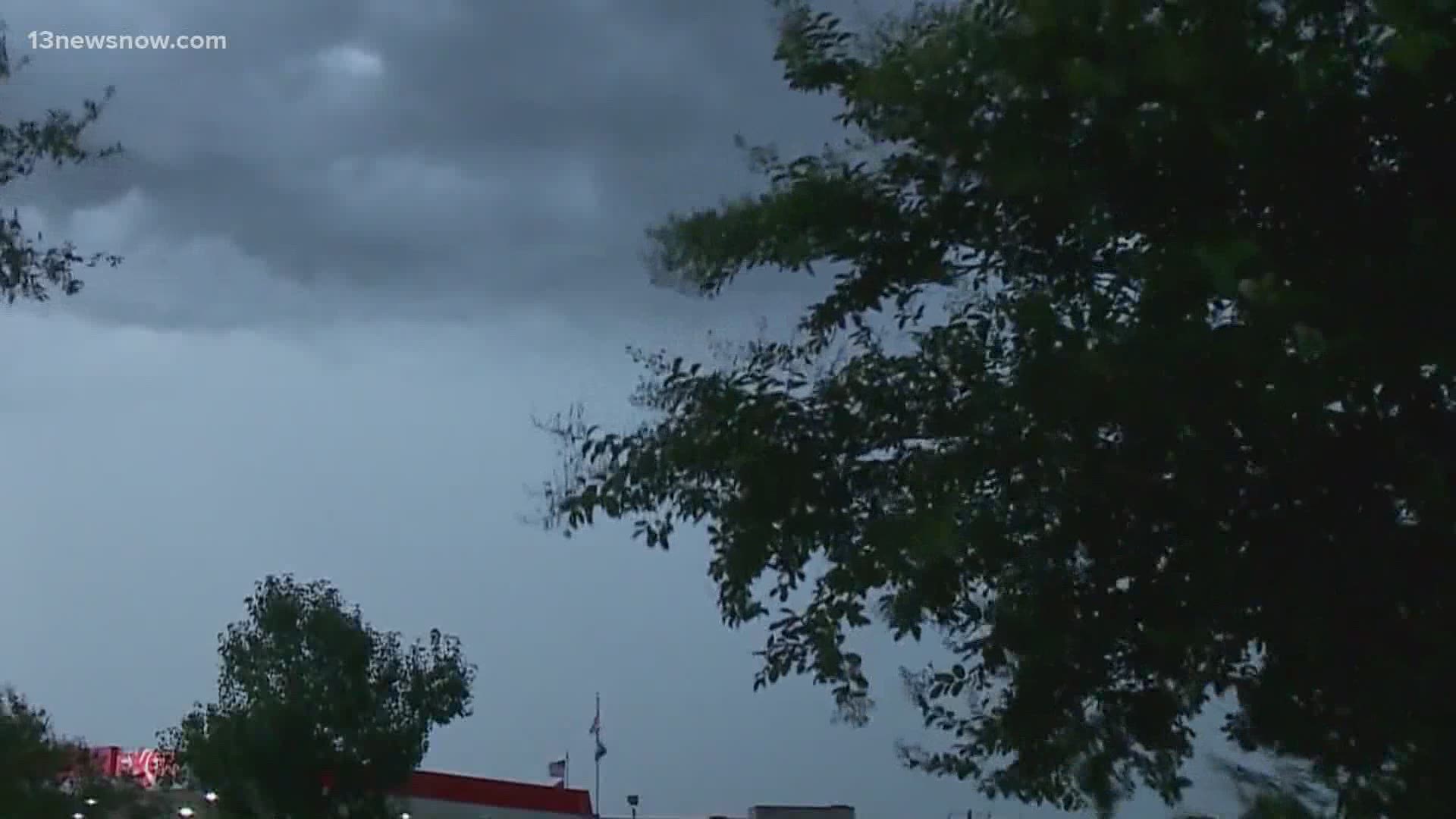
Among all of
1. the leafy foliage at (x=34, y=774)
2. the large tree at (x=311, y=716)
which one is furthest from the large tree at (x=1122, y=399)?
the large tree at (x=311, y=716)

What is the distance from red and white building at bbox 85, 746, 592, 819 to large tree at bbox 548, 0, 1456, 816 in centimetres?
4274

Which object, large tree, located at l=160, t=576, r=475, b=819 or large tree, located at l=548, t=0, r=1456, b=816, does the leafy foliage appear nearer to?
large tree, located at l=548, t=0, r=1456, b=816

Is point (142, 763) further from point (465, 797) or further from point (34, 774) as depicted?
point (34, 774)

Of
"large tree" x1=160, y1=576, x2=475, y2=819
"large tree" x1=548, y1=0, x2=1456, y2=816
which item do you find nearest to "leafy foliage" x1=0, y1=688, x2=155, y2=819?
"large tree" x1=548, y1=0, x2=1456, y2=816

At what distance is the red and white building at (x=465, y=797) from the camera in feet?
169

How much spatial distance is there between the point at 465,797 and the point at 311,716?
46.0 feet

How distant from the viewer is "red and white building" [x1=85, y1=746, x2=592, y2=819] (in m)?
51.4

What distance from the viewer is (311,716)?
42.2m

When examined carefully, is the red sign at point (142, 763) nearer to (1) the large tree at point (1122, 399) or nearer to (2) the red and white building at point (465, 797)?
(2) the red and white building at point (465, 797)

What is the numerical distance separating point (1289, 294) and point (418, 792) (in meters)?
49.2

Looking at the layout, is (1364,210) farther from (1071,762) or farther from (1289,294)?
(1071,762)

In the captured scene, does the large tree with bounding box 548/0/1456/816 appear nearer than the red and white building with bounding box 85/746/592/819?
Yes

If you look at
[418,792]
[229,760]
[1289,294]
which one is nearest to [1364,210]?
[1289,294]

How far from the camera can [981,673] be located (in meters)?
8.28
